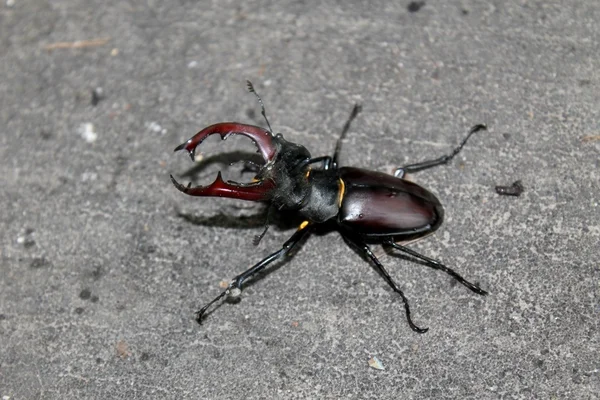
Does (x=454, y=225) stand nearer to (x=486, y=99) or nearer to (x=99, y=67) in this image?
(x=486, y=99)

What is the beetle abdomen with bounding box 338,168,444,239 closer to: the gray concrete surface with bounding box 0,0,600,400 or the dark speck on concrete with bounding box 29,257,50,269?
the gray concrete surface with bounding box 0,0,600,400

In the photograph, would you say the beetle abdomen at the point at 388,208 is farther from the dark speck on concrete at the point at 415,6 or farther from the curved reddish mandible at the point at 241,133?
the dark speck on concrete at the point at 415,6

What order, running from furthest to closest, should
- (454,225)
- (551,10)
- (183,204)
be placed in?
(551,10) < (183,204) < (454,225)

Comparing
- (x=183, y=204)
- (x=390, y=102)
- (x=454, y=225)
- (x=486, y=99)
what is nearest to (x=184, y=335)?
(x=183, y=204)

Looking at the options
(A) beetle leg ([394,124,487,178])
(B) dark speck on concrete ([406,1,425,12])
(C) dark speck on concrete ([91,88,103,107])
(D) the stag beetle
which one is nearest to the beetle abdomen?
(D) the stag beetle

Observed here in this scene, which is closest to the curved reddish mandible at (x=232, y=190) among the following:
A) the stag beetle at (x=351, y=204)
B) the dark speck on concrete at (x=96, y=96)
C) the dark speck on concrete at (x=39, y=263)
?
the stag beetle at (x=351, y=204)

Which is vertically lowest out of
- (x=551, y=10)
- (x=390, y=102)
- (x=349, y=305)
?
(x=349, y=305)

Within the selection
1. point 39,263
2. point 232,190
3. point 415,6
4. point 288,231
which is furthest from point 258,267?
point 415,6
